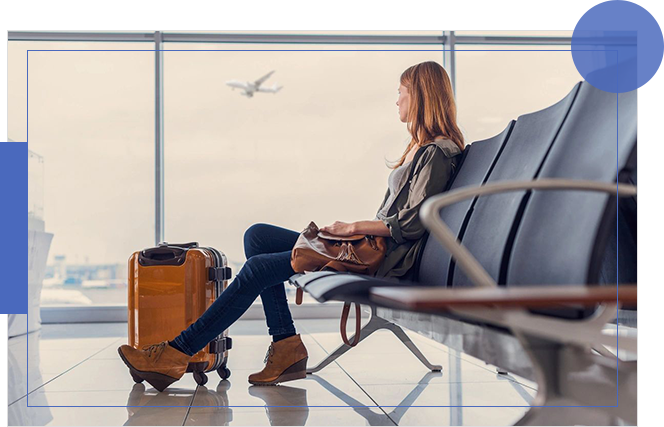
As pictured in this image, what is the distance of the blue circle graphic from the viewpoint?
1224 millimetres

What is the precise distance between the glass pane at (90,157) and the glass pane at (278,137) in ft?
0.69

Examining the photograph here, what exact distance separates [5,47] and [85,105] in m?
3.32

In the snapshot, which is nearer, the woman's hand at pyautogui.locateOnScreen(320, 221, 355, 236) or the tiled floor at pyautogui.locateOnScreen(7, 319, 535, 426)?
the tiled floor at pyautogui.locateOnScreen(7, 319, 535, 426)

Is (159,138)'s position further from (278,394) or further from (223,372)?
(278,394)

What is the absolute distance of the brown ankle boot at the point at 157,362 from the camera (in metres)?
1.95

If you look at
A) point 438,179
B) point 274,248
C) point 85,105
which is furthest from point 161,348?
point 85,105

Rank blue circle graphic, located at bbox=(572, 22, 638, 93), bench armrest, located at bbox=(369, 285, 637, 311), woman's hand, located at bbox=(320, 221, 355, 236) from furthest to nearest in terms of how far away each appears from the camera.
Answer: woman's hand, located at bbox=(320, 221, 355, 236)
blue circle graphic, located at bbox=(572, 22, 638, 93)
bench armrest, located at bbox=(369, 285, 637, 311)

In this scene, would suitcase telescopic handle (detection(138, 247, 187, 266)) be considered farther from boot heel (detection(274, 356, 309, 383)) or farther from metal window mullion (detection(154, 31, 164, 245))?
metal window mullion (detection(154, 31, 164, 245))

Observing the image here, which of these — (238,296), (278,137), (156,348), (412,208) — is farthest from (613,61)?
(278,137)

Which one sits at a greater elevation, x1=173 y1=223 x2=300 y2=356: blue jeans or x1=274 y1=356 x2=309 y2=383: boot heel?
x1=173 y1=223 x2=300 y2=356: blue jeans

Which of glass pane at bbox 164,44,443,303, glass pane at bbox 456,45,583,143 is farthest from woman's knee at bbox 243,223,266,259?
glass pane at bbox 456,45,583,143

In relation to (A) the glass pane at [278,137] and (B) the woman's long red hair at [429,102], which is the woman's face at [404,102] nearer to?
(B) the woman's long red hair at [429,102]

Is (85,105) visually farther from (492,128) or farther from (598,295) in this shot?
(598,295)

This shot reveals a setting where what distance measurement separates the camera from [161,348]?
1956 mm
